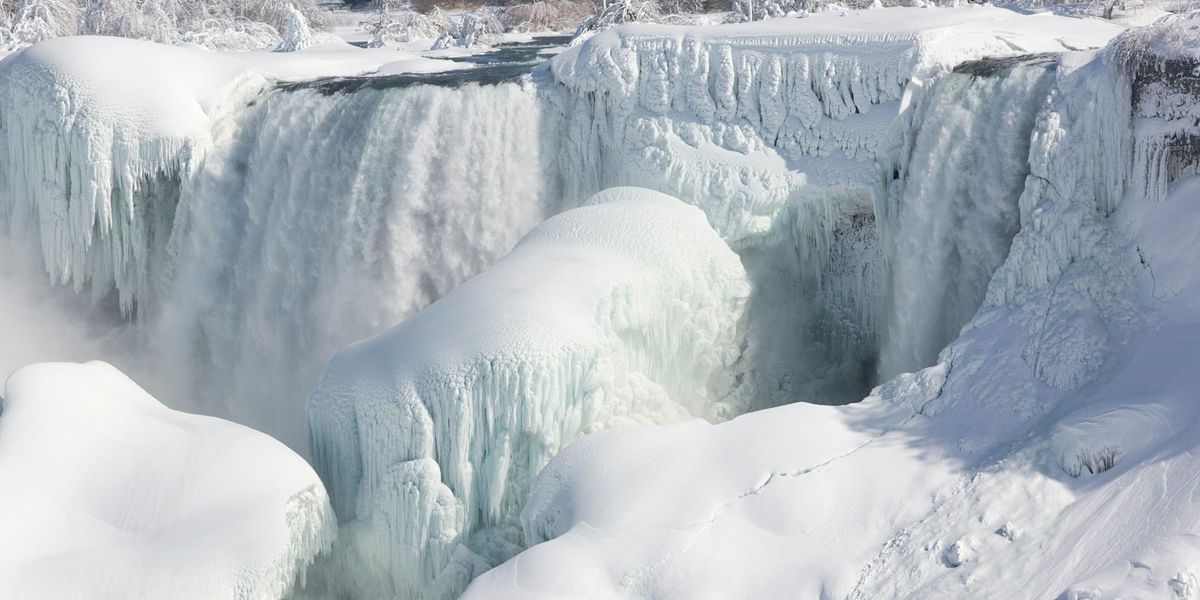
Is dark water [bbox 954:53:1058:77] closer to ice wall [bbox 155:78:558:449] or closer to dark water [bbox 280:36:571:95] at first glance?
ice wall [bbox 155:78:558:449]

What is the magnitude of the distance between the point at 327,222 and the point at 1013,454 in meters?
4.54

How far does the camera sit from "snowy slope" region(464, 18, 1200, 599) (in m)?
4.45

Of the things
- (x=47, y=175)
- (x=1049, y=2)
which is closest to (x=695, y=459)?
(x=47, y=175)

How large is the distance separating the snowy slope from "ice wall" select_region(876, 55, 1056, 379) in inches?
8.8

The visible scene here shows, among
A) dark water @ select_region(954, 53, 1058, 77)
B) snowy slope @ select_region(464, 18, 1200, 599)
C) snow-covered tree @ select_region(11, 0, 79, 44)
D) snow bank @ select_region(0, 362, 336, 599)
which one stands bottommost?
snow bank @ select_region(0, 362, 336, 599)

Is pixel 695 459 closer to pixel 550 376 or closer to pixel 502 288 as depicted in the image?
pixel 550 376

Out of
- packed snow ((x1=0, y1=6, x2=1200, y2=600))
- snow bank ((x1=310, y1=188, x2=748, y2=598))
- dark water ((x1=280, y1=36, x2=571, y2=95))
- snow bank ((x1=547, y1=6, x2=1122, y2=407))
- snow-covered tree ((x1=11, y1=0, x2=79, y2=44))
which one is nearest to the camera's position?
packed snow ((x1=0, y1=6, x2=1200, y2=600))

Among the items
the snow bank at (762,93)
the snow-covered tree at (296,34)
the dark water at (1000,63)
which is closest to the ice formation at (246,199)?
the snow bank at (762,93)

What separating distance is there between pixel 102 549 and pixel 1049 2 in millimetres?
9614

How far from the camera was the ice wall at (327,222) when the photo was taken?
7.69 m

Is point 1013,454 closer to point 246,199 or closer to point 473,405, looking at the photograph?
point 473,405

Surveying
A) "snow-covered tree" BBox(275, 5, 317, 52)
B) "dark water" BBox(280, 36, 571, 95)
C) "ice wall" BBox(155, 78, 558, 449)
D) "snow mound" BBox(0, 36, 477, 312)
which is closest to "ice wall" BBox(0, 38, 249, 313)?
"snow mound" BBox(0, 36, 477, 312)

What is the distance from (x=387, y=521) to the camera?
18.5ft

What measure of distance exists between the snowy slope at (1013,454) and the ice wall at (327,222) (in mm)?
2721
